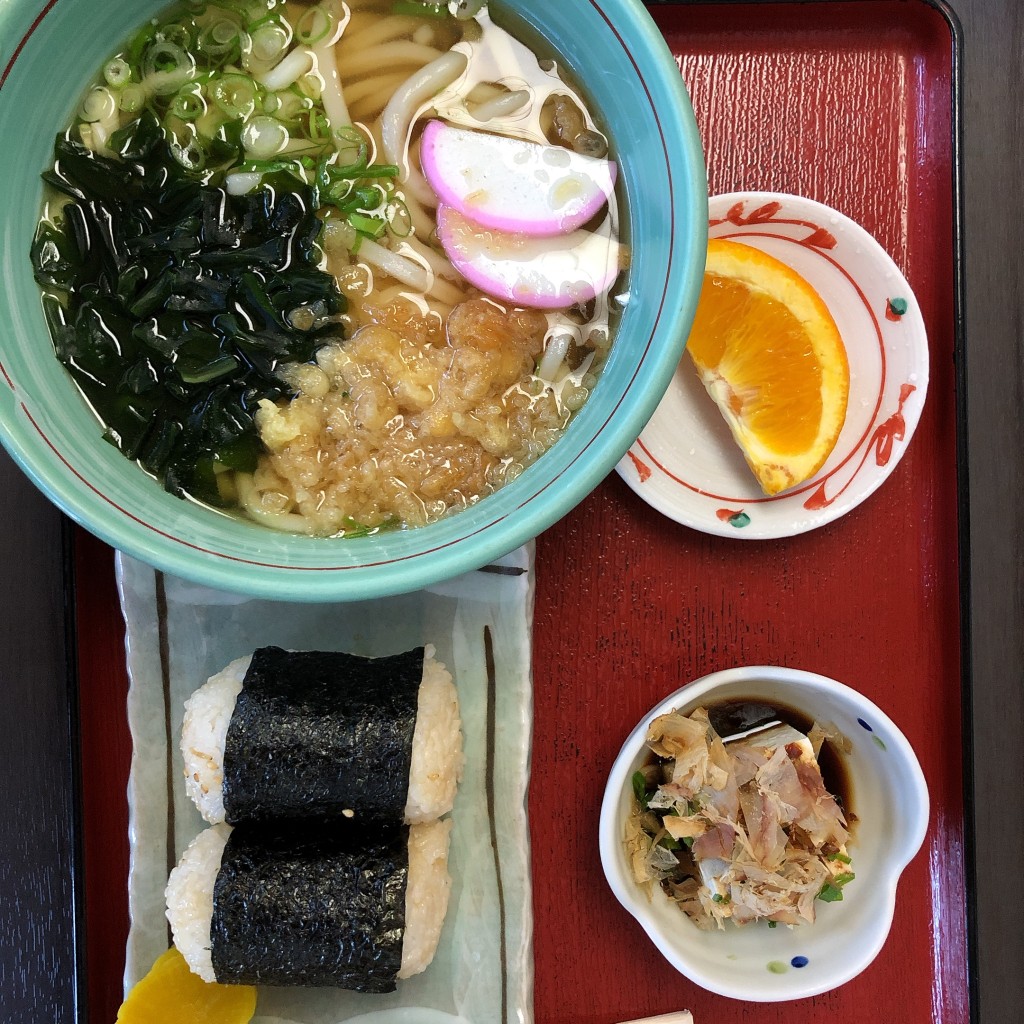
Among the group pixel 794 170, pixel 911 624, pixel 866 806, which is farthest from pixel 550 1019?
pixel 794 170

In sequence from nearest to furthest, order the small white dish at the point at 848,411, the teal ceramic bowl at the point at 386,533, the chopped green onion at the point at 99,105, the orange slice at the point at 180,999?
the teal ceramic bowl at the point at 386,533, the chopped green onion at the point at 99,105, the orange slice at the point at 180,999, the small white dish at the point at 848,411

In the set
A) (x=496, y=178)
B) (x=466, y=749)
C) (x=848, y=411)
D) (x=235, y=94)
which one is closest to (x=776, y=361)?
(x=848, y=411)

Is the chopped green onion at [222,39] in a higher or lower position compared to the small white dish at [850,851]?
higher

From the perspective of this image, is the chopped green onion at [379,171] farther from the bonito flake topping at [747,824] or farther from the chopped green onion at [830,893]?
the chopped green onion at [830,893]

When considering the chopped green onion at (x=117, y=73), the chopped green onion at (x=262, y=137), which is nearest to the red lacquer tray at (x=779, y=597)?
the chopped green onion at (x=262, y=137)

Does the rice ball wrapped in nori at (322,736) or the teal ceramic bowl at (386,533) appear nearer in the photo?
the teal ceramic bowl at (386,533)

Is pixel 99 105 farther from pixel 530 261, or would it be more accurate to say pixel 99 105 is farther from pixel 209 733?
pixel 209 733
